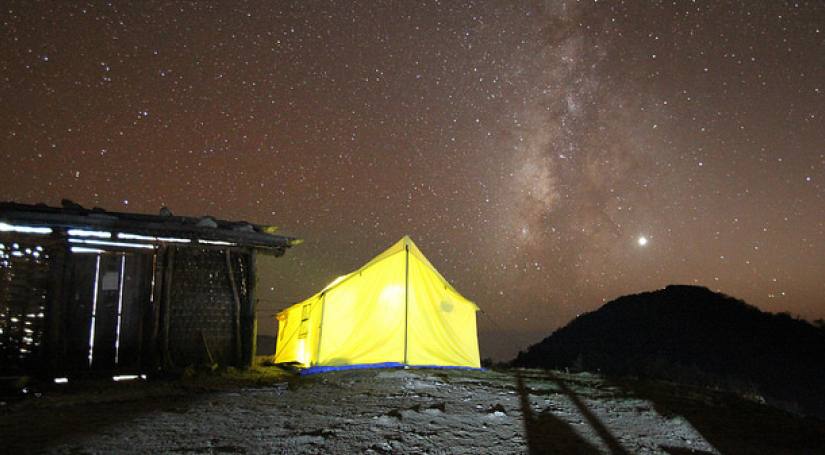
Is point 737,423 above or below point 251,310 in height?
below

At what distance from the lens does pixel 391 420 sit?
4438mm

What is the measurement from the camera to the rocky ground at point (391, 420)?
3668 mm

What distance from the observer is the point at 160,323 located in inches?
337

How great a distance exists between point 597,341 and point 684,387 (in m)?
20.8

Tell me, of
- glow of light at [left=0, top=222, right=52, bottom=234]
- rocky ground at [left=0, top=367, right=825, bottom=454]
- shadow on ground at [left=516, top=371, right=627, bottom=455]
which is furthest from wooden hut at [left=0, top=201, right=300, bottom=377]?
shadow on ground at [left=516, top=371, right=627, bottom=455]

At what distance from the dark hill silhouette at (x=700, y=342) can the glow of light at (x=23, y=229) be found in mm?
16532

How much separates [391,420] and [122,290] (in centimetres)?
653

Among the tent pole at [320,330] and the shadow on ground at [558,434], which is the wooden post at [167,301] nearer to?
the tent pole at [320,330]

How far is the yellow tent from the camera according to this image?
9.43 meters

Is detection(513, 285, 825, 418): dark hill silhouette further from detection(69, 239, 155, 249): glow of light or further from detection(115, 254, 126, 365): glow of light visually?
detection(69, 239, 155, 249): glow of light

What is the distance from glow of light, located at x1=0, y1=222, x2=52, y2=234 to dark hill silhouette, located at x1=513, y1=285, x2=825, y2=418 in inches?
651

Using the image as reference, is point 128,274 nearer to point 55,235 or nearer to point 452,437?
point 55,235

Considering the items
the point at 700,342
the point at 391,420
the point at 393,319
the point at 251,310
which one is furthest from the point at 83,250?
the point at 700,342

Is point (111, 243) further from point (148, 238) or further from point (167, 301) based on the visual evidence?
point (167, 301)
